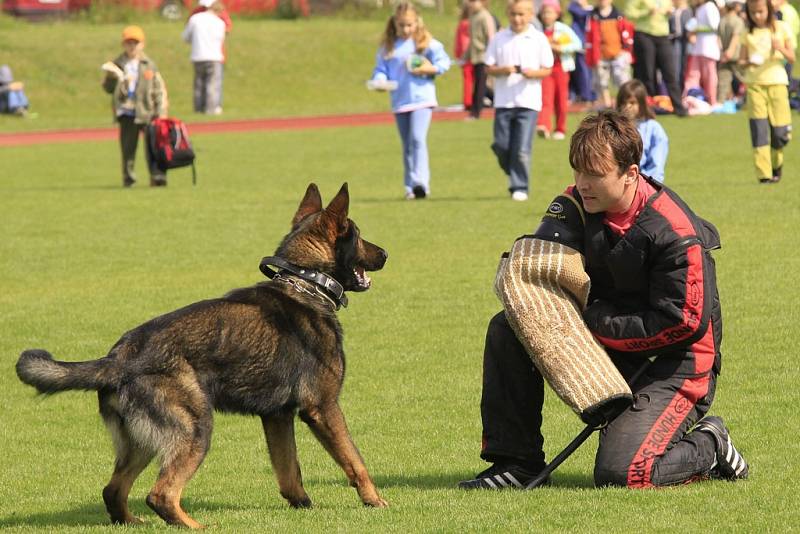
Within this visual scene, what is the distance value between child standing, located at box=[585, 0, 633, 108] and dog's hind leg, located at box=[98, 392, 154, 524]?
2347 cm

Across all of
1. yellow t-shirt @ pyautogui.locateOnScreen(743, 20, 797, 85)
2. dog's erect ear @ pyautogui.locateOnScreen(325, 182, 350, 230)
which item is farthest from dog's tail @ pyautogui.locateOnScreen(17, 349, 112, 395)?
yellow t-shirt @ pyautogui.locateOnScreen(743, 20, 797, 85)

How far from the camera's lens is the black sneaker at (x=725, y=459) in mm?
6133

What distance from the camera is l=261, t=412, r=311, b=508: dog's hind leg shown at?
6094 millimetres

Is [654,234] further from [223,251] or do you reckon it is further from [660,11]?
[660,11]

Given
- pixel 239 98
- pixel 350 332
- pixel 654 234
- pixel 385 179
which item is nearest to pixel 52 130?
pixel 239 98

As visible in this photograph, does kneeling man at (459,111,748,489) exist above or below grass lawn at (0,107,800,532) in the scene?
above

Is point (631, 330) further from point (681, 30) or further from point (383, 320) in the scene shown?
point (681, 30)

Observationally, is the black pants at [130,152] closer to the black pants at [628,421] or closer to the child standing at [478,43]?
the child standing at [478,43]

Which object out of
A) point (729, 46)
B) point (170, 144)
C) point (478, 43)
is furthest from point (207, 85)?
point (729, 46)

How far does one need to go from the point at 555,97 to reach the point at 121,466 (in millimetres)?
19761

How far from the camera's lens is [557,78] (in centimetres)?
2444

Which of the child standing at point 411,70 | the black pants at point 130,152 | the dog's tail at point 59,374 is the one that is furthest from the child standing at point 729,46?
the dog's tail at point 59,374

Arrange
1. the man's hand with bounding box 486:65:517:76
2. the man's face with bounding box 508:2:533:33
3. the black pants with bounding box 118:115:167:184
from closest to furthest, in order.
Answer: the man's hand with bounding box 486:65:517:76
the man's face with bounding box 508:2:533:33
the black pants with bounding box 118:115:167:184

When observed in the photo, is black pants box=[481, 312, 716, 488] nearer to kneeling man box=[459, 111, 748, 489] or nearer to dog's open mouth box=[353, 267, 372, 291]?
kneeling man box=[459, 111, 748, 489]
